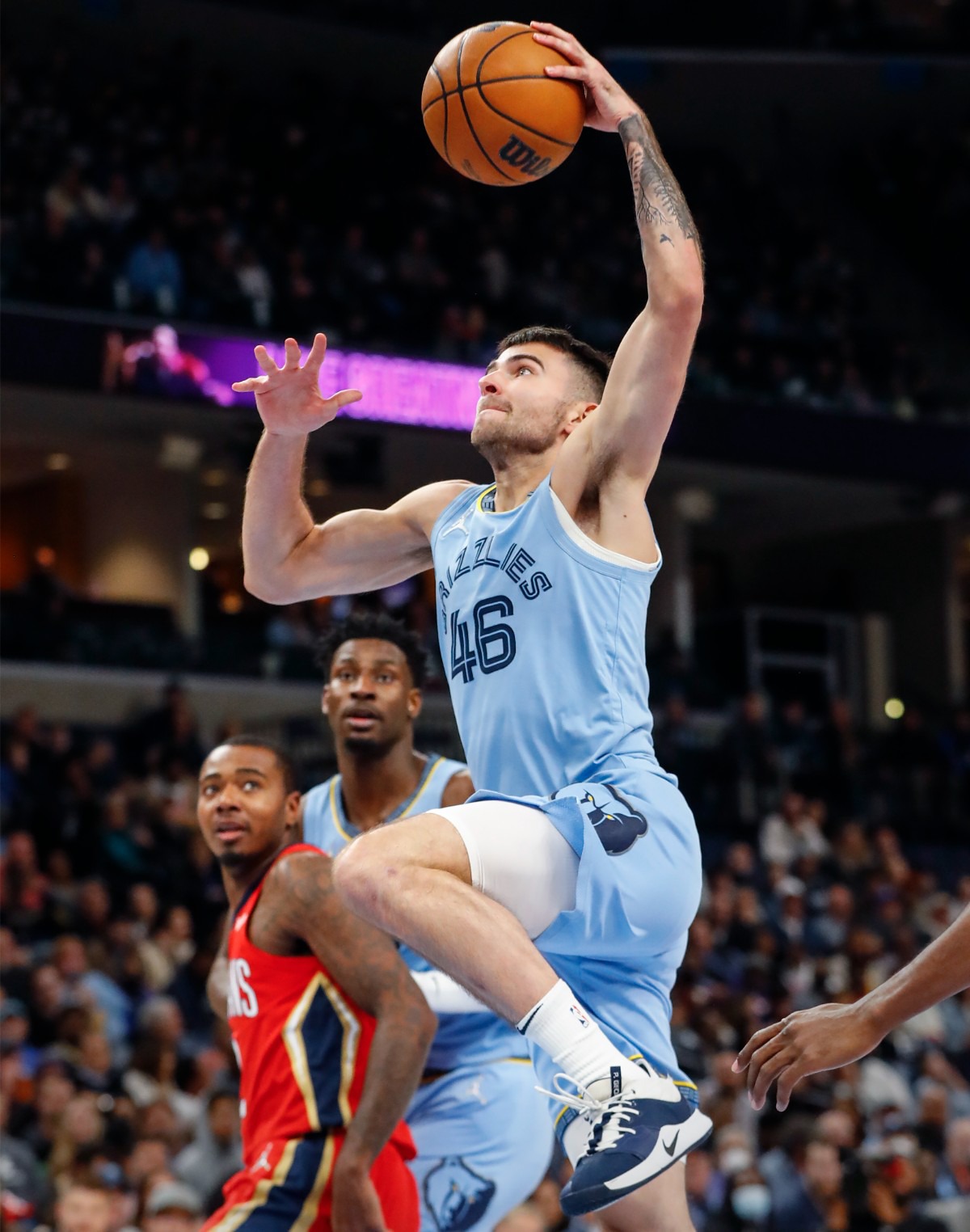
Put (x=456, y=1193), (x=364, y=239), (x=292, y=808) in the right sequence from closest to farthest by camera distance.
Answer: (x=292, y=808)
(x=456, y=1193)
(x=364, y=239)

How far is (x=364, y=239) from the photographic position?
21.7 m

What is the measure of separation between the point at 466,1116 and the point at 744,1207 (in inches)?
167

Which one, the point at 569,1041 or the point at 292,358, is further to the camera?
the point at 292,358

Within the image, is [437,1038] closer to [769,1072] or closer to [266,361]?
[769,1072]

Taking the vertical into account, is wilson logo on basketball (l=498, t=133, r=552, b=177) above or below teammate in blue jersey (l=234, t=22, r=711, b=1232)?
above

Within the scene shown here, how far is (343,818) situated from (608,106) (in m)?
2.49

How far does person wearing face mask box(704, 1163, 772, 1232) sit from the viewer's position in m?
9.69

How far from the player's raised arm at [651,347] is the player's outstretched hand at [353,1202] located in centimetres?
184

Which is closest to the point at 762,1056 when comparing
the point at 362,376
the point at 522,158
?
the point at 522,158

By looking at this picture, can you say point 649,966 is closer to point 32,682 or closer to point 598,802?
point 598,802

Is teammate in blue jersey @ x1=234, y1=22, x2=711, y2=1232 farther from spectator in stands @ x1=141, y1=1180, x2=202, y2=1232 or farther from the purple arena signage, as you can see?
the purple arena signage

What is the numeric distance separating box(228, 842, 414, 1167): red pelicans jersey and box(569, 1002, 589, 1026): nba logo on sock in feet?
3.52

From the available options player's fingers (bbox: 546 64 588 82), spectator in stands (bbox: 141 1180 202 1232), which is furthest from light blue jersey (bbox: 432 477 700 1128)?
spectator in stands (bbox: 141 1180 202 1232)

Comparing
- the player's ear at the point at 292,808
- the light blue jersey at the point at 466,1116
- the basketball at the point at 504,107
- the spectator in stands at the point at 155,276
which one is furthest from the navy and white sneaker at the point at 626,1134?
the spectator in stands at the point at 155,276
